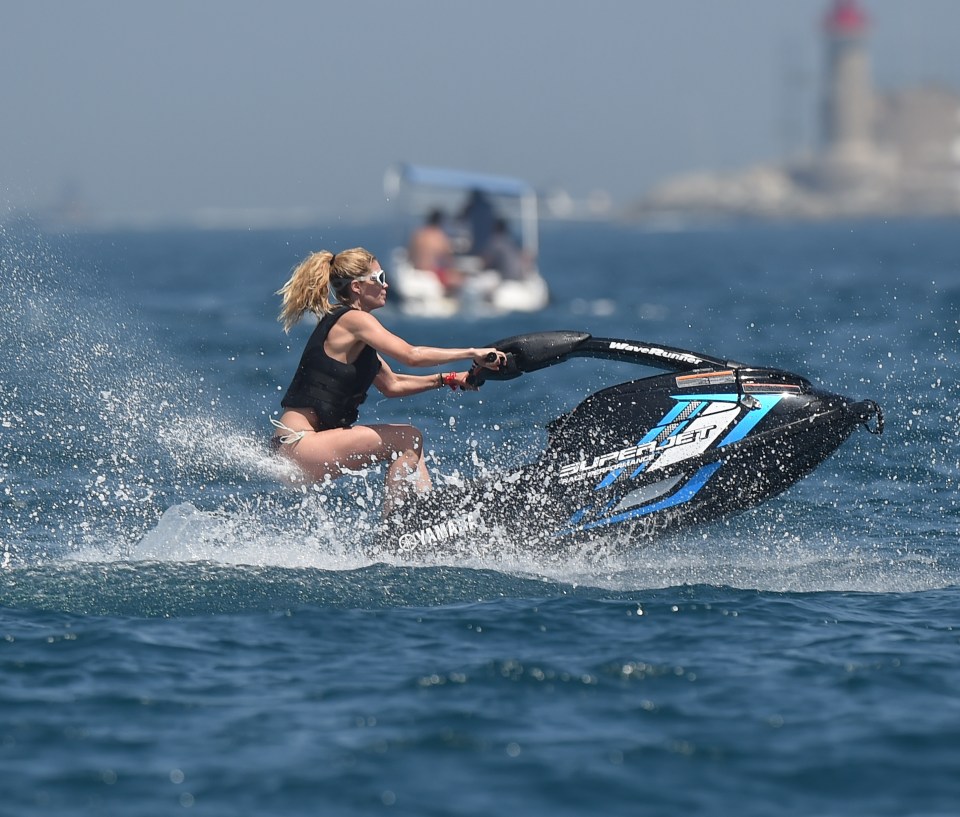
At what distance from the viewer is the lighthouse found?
17412 cm

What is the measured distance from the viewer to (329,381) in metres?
7.16

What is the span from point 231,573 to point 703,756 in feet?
9.38

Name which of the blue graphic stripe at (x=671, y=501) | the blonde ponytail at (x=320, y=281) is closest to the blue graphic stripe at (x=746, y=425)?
the blue graphic stripe at (x=671, y=501)

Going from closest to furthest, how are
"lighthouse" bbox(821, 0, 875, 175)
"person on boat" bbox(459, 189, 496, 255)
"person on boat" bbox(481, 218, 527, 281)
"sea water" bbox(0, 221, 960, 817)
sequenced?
1. "sea water" bbox(0, 221, 960, 817)
2. "person on boat" bbox(481, 218, 527, 281)
3. "person on boat" bbox(459, 189, 496, 255)
4. "lighthouse" bbox(821, 0, 875, 175)

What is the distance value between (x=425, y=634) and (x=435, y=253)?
68.2 feet

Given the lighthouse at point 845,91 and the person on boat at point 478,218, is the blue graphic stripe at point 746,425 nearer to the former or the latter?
the person on boat at point 478,218

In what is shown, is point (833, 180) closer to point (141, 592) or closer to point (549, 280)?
point (549, 280)

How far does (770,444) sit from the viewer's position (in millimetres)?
7234

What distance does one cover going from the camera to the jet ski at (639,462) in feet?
23.7

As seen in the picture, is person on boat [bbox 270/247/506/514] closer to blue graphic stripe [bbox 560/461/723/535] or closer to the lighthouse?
blue graphic stripe [bbox 560/461/723/535]

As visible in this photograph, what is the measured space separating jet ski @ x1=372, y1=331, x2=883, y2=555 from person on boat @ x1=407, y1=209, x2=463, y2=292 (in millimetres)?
18722

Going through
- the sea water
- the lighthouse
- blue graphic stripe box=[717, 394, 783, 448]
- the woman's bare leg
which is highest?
the lighthouse

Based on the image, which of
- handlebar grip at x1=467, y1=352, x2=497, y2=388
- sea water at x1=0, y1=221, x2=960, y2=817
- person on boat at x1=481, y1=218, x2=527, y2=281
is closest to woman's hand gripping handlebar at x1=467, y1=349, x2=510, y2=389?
handlebar grip at x1=467, y1=352, x2=497, y2=388

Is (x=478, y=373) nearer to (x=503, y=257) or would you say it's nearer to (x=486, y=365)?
(x=486, y=365)
